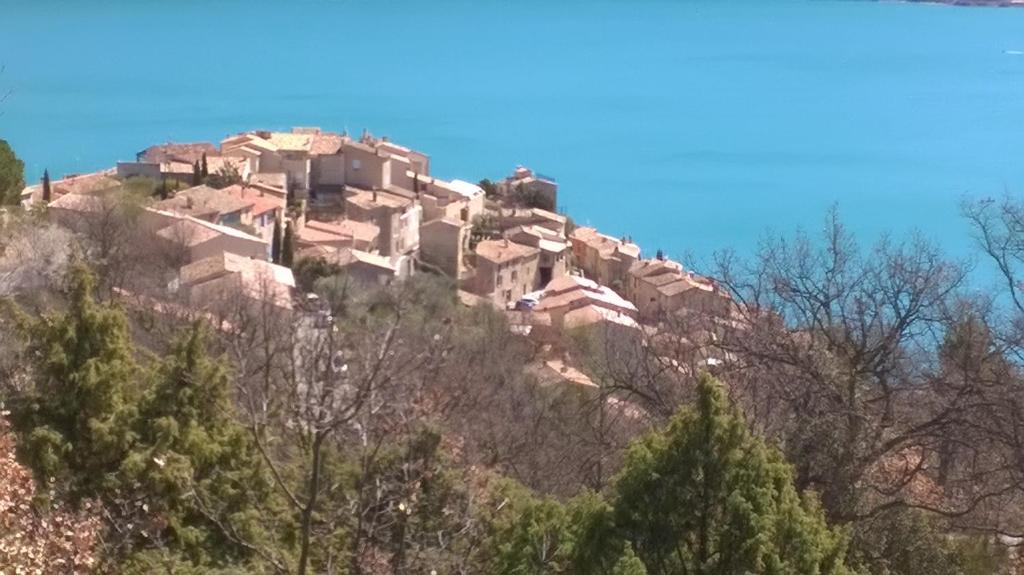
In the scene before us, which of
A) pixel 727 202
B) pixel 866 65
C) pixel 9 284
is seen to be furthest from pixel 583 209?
pixel 866 65

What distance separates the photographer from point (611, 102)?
52781 mm

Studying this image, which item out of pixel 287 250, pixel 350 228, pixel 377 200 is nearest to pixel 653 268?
pixel 377 200

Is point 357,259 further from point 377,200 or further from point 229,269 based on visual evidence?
point 377,200

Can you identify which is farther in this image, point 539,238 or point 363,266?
point 539,238

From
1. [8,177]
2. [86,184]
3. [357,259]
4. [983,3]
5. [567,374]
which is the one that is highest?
[983,3]

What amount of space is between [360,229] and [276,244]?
2.23 meters

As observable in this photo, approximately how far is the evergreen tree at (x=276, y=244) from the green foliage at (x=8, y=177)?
217 inches

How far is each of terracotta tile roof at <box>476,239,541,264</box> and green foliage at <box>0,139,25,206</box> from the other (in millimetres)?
9584

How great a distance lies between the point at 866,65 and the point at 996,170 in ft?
107

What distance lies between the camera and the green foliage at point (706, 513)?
13.0ft

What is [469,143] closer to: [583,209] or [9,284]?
[583,209]

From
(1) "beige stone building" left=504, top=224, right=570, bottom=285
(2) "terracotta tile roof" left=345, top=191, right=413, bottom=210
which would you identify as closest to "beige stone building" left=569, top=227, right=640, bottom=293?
(1) "beige stone building" left=504, top=224, right=570, bottom=285

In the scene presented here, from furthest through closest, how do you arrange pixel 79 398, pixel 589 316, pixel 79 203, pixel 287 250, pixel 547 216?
pixel 547 216
pixel 287 250
pixel 589 316
pixel 79 203
pixel 79 398

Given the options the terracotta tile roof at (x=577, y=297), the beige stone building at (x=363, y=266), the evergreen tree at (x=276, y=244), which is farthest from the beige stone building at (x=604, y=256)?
the evergreen tree at (x=276, y=244)
